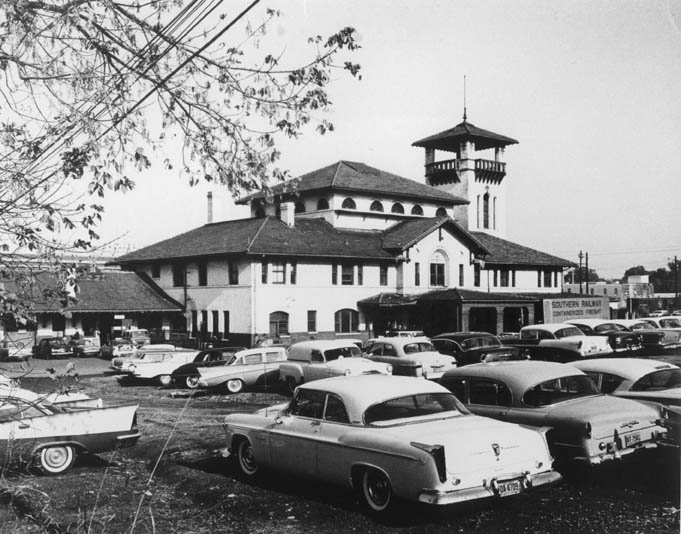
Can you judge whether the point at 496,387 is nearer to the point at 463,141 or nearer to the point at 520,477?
the point at 520,477

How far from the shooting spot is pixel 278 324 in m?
38.6

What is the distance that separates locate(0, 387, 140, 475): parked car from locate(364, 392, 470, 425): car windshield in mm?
4400

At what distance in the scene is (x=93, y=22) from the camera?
7.80m

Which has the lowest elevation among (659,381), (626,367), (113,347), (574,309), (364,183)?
(113,347)

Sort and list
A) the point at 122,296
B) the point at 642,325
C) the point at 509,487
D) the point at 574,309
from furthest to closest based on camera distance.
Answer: the point at 122,296 → the point at 574,309 → the point at 642,325 → the point at 509,487

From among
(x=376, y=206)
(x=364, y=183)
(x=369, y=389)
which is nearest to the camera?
(x=369, y=389)

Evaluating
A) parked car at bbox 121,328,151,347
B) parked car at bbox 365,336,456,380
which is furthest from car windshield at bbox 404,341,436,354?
parked car at bbox 121,328,151,347

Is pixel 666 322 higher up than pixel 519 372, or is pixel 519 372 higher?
pixel 519 372

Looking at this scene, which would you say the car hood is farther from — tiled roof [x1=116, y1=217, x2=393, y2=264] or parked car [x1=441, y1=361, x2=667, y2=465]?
tiled roof [x1=116, y1=217, x2=393, y2=264]

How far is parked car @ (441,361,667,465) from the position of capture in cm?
871

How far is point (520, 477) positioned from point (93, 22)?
6.79 m

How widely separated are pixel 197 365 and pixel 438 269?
80.6 ft

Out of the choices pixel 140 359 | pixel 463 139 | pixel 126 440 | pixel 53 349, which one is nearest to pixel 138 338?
pixel 53 349

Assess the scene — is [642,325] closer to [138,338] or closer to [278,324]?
[278,324]
